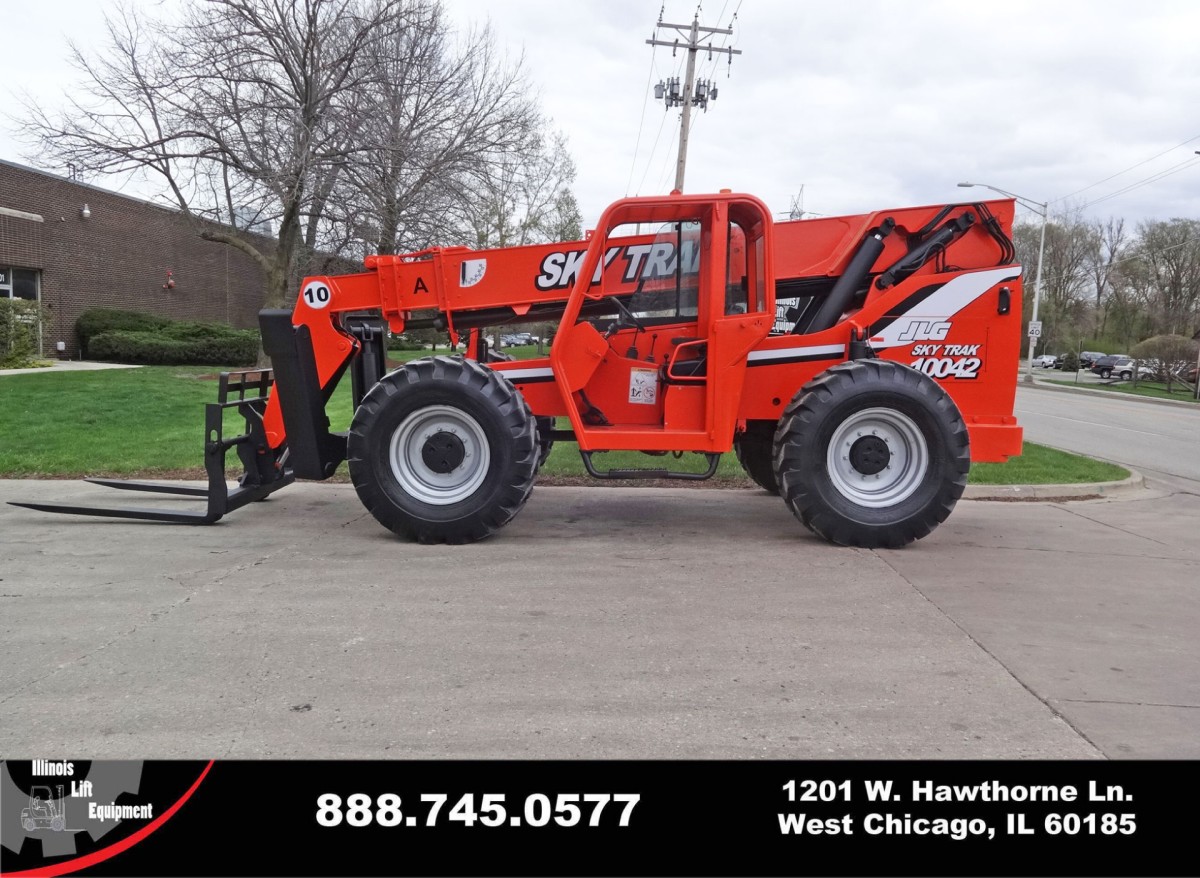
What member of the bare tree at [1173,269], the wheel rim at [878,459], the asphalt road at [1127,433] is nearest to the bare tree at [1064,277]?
the bare tree at [1173,269]

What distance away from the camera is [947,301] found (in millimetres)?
6793

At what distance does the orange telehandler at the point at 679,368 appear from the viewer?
250 inches

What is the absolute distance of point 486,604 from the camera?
5004 millimetres

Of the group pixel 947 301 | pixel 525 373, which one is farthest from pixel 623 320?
pixel 947 301

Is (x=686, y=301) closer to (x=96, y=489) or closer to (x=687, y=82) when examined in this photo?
(x=96, y=489)

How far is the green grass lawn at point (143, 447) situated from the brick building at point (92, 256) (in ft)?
27.7

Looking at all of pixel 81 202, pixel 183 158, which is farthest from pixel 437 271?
pixel 81 202

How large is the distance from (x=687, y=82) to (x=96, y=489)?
935 inches

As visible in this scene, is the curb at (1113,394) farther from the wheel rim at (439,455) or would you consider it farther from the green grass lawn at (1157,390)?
the wheel rim at (439,455)

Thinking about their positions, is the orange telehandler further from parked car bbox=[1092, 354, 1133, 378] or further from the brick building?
parked car bbox=[1092, 354, 1133, 378]

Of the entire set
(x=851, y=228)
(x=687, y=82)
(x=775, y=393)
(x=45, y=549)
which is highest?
(x=687, y=82)

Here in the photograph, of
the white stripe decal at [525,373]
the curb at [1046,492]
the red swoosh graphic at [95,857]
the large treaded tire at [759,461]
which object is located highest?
the white stripe decal at [525,373]

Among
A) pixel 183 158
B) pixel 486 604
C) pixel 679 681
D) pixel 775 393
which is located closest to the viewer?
pixel 679 681

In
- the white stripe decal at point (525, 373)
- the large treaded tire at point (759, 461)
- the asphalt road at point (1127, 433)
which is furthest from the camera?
the asphalt road at point (1127, 433)
